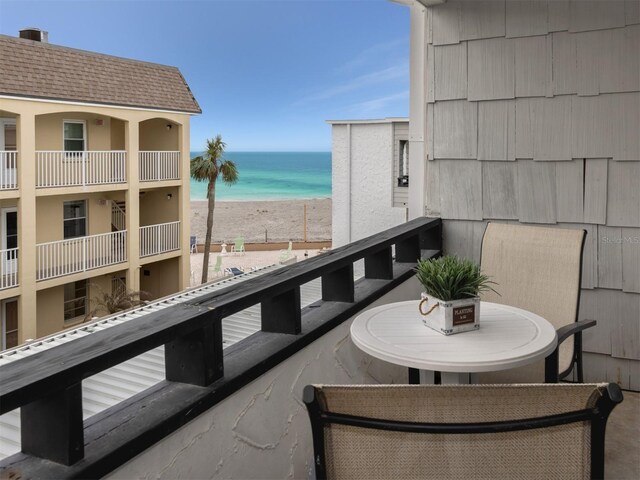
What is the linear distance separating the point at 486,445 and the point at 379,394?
11 centimetres

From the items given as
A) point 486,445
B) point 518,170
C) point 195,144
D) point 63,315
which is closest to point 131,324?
point 486,445

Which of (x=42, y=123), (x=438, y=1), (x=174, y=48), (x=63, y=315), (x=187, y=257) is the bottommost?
(x=63, y=315)

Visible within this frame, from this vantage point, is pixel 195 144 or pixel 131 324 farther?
pixel 195 144

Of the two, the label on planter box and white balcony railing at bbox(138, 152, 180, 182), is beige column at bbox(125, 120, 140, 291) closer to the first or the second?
white balcony railing at bbox(138, 152, 180, 182)

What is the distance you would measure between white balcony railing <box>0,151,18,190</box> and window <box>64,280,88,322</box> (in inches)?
105

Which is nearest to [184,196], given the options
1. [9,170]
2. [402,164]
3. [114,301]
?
[114,301]

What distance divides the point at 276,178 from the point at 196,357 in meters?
24.1

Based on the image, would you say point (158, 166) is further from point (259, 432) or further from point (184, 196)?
point (259, 432)

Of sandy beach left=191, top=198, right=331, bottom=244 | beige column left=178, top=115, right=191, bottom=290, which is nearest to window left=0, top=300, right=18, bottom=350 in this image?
beige column left=178, top=115, right=191, bottom=290

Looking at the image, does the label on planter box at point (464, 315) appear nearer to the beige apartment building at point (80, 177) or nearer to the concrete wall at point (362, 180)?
the concrete wall at point (362, 180)

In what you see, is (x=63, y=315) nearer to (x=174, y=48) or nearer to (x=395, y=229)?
(x=395, y=229)

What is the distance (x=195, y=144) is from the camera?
2464cm

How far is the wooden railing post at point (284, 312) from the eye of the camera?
3.80ft

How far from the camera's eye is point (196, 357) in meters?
0.88
